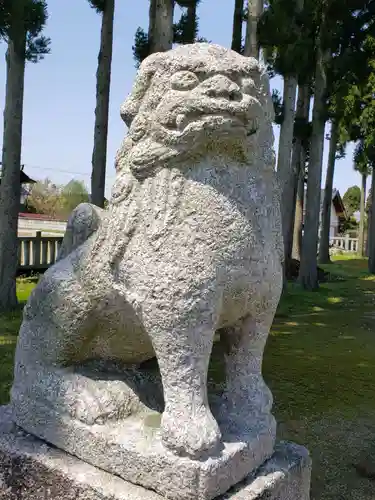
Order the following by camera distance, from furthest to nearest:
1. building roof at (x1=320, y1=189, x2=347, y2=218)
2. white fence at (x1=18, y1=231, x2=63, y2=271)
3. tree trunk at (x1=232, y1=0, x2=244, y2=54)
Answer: building roof at (x1=320, y1=189, x2=347, y2=218)
tree trunk at (x1=232, y1=0, x2=244, y2=54)
white fence at (x1=18, y1=231, x2=63, y2=271)

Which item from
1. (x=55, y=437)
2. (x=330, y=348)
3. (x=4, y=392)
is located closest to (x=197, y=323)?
(x=55, y=437)

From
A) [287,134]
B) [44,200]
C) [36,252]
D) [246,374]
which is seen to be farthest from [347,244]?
[246,374]

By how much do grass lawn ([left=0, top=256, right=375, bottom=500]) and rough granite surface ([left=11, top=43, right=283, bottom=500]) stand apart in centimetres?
158

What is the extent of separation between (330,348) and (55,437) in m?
4.48

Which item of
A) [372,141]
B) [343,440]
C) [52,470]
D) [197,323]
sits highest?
[372,141]

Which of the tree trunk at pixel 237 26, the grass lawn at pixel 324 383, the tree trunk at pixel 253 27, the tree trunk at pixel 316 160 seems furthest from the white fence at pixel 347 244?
the tree trunk at pixel 253 27

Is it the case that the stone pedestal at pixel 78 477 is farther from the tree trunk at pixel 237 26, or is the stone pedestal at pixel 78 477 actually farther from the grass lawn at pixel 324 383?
the tree trunk at pixel 237 26

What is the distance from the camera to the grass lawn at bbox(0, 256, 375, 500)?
3.08 meters

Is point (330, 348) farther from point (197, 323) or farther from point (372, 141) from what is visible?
point (372, 141)

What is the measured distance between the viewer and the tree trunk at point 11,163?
6.14 meters

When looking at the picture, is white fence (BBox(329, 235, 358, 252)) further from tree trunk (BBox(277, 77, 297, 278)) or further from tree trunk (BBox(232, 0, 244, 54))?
tree trunk (BBox(277, 77, 297, 278))

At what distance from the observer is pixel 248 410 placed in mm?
1673

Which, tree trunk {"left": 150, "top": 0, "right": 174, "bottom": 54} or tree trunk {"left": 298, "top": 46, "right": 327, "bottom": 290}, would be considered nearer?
tree trunk {"left": 150, "top": 0, "right": 174, "bottom": 54}

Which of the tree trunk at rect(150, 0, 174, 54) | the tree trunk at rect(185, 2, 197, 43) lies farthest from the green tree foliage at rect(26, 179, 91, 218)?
the tree trunk at rect(150, 0, 174, 54)
